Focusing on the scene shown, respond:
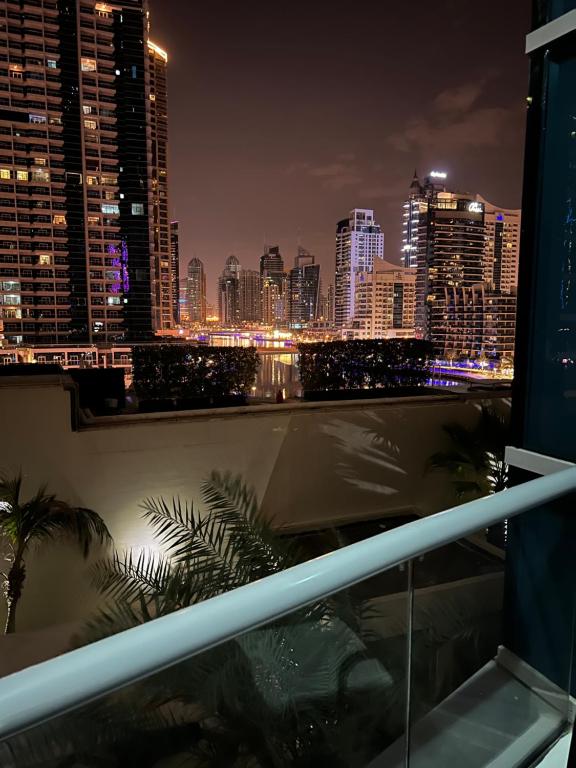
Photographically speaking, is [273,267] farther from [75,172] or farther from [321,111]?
Answer: [321,111]

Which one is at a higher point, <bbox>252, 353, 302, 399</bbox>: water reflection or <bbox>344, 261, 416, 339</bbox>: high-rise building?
<bbox>344, 261, 416, 339</bbox>: high-rise building

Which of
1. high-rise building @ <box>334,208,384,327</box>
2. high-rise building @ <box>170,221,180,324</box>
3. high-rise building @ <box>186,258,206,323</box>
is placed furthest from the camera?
high-rise building @ <box>186,258,206,323</box>

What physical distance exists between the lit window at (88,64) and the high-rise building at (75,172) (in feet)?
0.41

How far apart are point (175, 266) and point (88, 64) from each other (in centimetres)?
1934

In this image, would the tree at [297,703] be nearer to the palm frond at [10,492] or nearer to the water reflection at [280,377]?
the palm frond at [10,492]

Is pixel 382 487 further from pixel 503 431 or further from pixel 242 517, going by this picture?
pixel 242 517

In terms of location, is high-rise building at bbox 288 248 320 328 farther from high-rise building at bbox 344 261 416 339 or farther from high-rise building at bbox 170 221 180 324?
high-rise building at bbox 170 221 180 324

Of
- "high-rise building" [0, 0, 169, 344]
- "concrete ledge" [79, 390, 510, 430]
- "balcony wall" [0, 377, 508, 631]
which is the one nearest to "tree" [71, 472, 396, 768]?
"balcony wall" [0, 377, 508, 631]

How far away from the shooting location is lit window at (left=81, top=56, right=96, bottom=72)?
138 ft

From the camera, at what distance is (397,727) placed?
1.19 meters

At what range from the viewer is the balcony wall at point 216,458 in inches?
220

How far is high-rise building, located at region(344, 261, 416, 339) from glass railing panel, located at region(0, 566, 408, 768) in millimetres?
26222

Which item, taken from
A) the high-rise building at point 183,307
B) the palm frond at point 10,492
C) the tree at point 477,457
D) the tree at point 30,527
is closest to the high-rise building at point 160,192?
the high-rise building at point 183,307

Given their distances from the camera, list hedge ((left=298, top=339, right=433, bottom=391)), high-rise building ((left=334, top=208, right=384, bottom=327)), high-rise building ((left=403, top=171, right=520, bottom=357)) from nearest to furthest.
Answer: hedge ((left=298, top=339, right=433, bottom=391)), high-rise building ((left=403, top=171, right=520, bottom=357)), high-rise building ((left=334, top=208, right=384, bottom=327))
